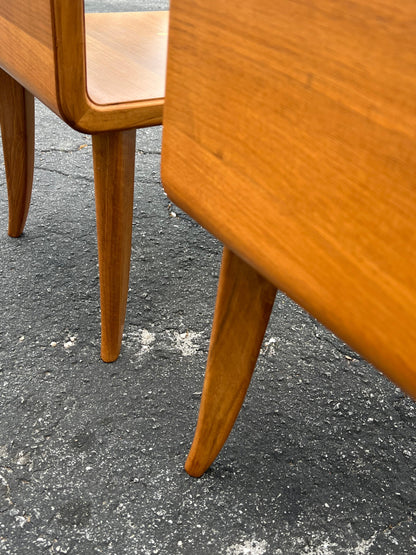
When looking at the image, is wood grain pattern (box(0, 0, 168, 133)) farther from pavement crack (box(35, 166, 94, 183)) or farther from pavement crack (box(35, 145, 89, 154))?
pavement crack (box(35, 145, 89, 154))

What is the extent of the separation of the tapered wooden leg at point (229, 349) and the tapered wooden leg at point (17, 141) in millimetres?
767

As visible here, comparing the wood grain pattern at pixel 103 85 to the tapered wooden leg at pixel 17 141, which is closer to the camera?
the wood grain pattern at pixel 103 85

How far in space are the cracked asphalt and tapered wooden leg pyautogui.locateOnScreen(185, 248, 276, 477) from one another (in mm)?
79

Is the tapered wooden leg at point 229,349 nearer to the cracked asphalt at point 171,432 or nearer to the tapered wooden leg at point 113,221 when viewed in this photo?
the cracked asphalt at point 171,432

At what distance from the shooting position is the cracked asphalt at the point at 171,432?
0.85 metres

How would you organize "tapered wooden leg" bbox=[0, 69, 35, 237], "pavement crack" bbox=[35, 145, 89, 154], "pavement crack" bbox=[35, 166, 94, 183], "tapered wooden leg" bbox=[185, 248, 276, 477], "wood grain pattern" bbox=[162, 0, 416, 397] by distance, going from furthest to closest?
"pavement crack" bbox=[35, 145, 89, 154] < "pavement crack" bbox=[35, 166, 94, 183] < "tapered wooden leg" bbox=[0, 69, 35, 237] < "tapered wooden leg" bbox=[185, 248, 276, 477] < "wood grain pattern" bbox=[162, 0, 416, 397]

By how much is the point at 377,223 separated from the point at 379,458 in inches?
25.0

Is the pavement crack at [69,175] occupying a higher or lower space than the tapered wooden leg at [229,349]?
lower

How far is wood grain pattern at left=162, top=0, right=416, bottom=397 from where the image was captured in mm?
424

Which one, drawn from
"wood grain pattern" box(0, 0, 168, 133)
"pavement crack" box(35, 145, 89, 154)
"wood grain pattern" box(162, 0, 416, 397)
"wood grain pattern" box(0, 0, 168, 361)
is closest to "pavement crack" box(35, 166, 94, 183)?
"pavement crack" box(35, 145, 89, 154)

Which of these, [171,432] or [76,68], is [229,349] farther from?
[76,68]

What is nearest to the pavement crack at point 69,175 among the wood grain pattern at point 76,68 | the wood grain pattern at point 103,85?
the wood grain pattern at point 103,85

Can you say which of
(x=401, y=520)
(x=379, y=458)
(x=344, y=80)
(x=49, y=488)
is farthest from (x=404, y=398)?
(x=344, y=80)

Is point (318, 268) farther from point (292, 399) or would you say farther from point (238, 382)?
point (292, 399)
